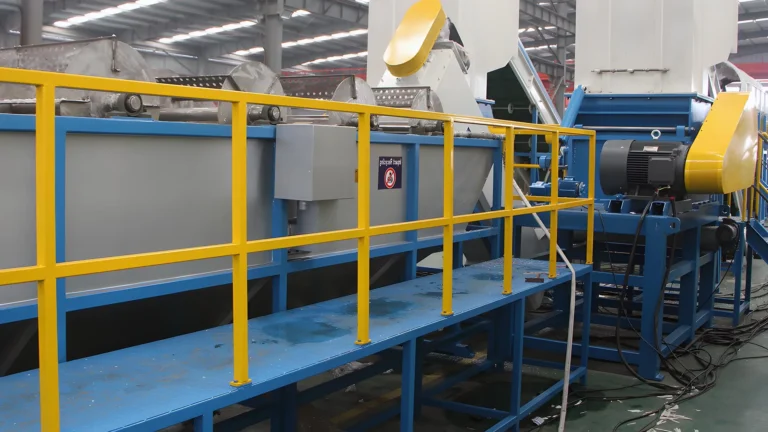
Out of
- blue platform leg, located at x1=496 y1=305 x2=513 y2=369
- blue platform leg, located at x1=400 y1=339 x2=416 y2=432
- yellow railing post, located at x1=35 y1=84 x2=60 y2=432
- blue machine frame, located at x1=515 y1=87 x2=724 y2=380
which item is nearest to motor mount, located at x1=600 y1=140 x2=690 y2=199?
blue machine frame, located at x1=515 y1=87 x2=724 y2=380

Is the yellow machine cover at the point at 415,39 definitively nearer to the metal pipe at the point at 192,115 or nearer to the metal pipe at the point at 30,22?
the metal pipe at the point at 192,115

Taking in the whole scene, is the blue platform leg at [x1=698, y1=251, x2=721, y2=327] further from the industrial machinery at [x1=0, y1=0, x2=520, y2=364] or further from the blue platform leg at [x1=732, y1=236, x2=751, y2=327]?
the industrial machinery at [x1=0, y1=0, x2=520, y2=364]

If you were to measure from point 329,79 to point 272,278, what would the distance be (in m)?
1.45

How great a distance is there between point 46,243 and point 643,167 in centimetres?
455

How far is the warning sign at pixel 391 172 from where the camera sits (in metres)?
4.10

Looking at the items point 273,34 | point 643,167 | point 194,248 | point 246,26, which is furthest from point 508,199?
point 246,26

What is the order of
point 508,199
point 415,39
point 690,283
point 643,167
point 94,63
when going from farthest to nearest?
point 690,283 < point 415,39 < point 643,167 < point 508,199 < point 94,63

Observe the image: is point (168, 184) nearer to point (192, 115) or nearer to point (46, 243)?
point (192, 115)

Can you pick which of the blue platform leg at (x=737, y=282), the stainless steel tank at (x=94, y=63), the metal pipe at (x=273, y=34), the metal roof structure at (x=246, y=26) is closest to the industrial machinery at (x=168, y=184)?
the stainless steel tank at (x=94, y=63)

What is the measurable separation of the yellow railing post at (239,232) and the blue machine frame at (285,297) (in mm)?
120

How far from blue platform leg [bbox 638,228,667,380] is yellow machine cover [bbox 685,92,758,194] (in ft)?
1.47

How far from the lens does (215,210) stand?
315cm

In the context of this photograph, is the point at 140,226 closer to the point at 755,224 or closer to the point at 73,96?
the point at 73,96

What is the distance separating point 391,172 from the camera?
4.17 m
